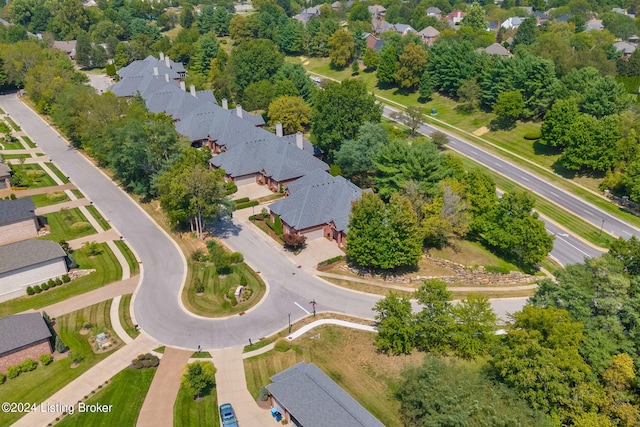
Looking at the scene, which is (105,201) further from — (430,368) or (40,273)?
(430,368)

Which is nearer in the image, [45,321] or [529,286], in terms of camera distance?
[45,321]

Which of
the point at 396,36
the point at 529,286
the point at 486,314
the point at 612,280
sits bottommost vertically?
the point at 529,286

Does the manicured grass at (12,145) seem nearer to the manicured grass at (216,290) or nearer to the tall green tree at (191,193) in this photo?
the tall green tree at (191,193)

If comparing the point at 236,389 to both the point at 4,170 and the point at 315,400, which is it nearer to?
the point at 315,400

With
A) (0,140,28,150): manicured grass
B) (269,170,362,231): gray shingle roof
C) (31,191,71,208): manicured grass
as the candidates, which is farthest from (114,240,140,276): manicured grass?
(0,140,28,150): manicured grass

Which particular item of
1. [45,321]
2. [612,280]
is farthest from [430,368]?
[45,321]

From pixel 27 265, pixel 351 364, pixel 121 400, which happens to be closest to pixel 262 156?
pixel 27 265
